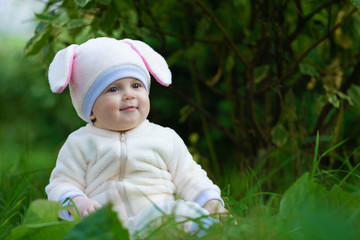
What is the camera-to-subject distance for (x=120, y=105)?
1360mm

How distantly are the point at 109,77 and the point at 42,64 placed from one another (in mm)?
635

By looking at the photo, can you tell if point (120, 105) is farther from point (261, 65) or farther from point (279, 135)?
point (261, 65)

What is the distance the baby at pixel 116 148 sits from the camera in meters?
1.33

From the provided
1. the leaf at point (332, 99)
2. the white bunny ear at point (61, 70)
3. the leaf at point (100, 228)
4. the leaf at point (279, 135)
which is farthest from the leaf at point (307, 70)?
the leaf at point (100, 228)

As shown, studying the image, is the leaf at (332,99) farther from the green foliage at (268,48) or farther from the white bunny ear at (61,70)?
the white bunny ear at (61,70)

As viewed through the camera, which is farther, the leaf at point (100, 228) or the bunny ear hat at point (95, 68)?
the bunny ear hat at point (95, 68)

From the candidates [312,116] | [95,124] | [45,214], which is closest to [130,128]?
[95,124]

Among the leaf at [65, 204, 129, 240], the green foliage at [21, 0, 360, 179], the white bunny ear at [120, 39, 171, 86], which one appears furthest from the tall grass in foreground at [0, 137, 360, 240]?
the green foliage at [21, 0, 360, 179]

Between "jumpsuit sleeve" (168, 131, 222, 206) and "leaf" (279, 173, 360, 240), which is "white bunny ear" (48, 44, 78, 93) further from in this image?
"leaf" (279, 173, 360, 240)

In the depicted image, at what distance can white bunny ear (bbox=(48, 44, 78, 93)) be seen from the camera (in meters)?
1.35

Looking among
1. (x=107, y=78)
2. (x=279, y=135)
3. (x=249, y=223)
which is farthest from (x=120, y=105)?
(x=279, y=135)

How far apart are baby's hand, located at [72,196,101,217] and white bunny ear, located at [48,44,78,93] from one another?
12.6 inches

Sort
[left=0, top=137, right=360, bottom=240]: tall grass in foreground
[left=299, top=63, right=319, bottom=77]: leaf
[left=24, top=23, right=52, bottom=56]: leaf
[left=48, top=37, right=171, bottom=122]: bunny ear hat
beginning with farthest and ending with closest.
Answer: [left=299, top=63, right=319, bottom=77]: leaf → [left=24, top=23, right=52, bottom=56]: leaf → [left=48, top=37, right=171, bottom=122]: bunny ear hat → [left=0, top=137, right=360, bottom=240]: tall grass in foreground

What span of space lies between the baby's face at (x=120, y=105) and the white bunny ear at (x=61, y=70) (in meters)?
0.11
